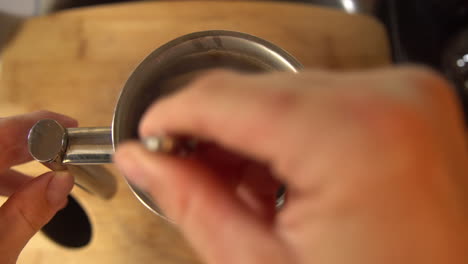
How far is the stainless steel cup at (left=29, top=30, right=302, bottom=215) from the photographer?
30 cm

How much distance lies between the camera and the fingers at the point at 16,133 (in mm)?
380

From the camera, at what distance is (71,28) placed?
Answer: 553 mm

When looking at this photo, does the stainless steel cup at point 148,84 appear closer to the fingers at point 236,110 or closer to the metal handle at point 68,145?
the metal handle at point 68,145

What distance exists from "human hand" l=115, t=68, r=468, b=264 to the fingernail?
168mm

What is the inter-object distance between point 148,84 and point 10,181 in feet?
0.76

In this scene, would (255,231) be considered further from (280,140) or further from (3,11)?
(3,11)

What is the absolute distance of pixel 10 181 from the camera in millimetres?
432

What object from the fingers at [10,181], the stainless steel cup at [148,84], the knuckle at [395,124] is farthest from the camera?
the fingers at [10,181]

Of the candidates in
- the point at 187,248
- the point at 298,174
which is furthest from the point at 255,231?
the point at 187,248

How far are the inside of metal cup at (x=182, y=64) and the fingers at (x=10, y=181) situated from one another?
0.66ft

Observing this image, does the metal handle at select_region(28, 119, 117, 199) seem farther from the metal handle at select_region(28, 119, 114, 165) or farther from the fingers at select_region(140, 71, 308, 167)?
the fingers at select_region(140, 71, 308, 167)

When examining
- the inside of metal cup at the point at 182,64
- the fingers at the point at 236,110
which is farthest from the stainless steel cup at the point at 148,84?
the fingers at the point at 236,110

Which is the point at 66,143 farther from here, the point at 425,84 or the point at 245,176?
the point at 425,84

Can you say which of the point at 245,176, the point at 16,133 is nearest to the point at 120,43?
the point at 16,133
